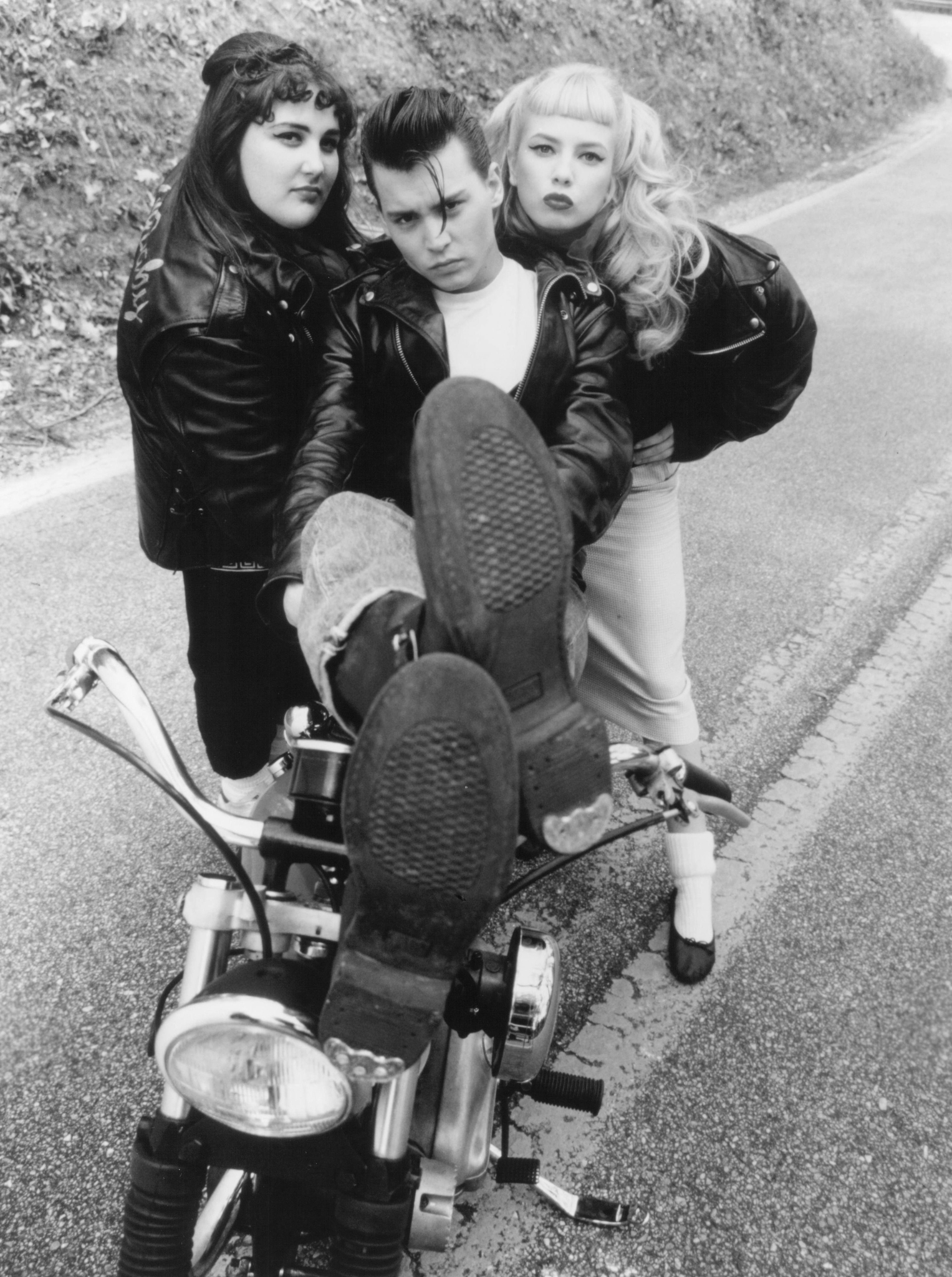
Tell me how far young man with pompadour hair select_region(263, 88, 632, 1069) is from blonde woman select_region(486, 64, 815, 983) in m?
0.26

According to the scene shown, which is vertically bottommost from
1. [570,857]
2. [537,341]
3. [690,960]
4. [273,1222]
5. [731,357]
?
[690,960]

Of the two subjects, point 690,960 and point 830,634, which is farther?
point 830,634

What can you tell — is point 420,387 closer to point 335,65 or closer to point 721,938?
point 721,938

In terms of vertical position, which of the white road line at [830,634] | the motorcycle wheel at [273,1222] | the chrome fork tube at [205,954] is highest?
the chrome fork tube at [205,954]

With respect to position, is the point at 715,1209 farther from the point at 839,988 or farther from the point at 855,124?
the point at 855,124

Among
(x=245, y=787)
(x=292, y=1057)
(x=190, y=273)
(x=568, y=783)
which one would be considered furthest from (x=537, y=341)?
(x=245, y=787)

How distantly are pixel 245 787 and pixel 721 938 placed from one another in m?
1.27

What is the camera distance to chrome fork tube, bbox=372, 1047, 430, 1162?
4.54 ft

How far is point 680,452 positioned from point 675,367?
0.27 meters

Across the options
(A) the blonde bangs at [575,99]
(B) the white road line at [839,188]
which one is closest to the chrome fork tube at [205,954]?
(A) the blonde bangs at [575,99]

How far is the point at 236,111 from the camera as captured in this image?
1.93 m

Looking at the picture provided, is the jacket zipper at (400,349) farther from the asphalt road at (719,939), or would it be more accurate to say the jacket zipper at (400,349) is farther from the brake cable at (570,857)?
the asphalt road at (719,939)

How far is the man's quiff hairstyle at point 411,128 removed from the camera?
5.79ft

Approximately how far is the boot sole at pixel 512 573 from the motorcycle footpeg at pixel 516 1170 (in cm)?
95
